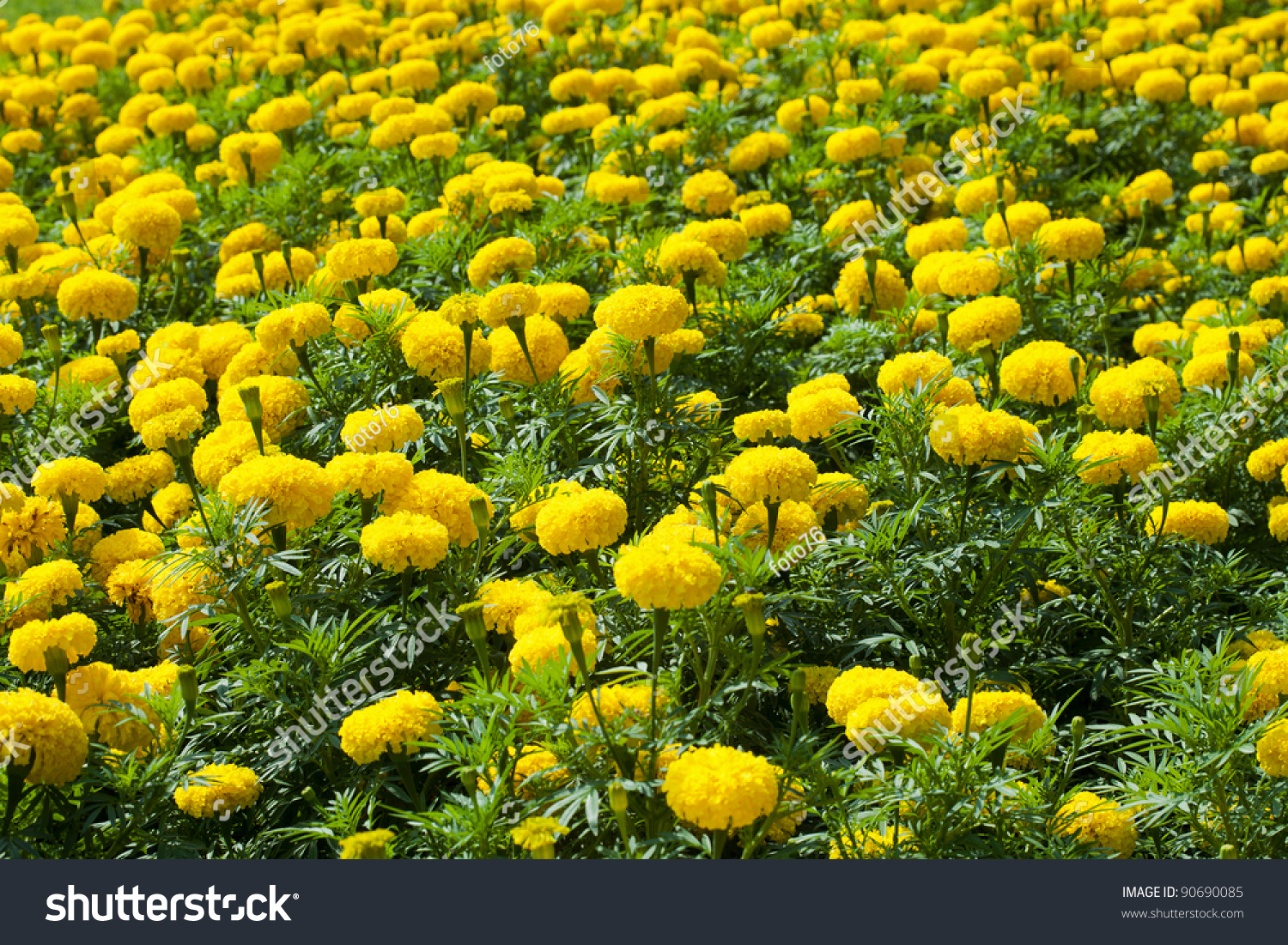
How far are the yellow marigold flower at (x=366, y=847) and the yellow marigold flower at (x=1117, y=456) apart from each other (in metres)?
2.31

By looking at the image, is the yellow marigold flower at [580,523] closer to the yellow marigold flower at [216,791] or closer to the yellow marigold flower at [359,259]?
the yellow marigold flower at [216,791]

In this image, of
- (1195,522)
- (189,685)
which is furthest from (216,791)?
(1195,522)

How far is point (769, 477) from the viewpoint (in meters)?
3.21

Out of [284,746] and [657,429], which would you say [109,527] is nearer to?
[284,746]

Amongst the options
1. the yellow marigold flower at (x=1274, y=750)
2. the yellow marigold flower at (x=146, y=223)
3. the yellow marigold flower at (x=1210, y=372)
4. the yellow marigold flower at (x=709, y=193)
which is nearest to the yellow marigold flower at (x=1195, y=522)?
the yellow marigold flower at (x=1210, y=372)

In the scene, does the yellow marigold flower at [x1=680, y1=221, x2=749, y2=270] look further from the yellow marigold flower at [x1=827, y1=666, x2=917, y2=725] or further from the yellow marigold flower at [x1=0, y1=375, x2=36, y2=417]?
the yellow marigold flower at [x1=0, y1=375, x2=36, y2=417]

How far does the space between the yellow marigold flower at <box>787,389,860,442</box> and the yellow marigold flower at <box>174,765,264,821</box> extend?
184 cm

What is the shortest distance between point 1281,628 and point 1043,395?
1.03 meters

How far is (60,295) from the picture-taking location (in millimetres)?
4707

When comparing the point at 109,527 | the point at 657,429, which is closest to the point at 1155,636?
the point at 657,429

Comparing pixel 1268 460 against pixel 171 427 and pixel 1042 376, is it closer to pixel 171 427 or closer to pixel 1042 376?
pixel 1042 376

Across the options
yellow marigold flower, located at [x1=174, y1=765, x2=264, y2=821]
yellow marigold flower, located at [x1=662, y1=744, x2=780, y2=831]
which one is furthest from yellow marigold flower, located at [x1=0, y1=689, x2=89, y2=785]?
yellow marigold flower, located at [x1=662, y1=744, x2=780, y2=831]

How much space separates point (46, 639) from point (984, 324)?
10.2 ft

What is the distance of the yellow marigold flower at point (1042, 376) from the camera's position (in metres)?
4.07
